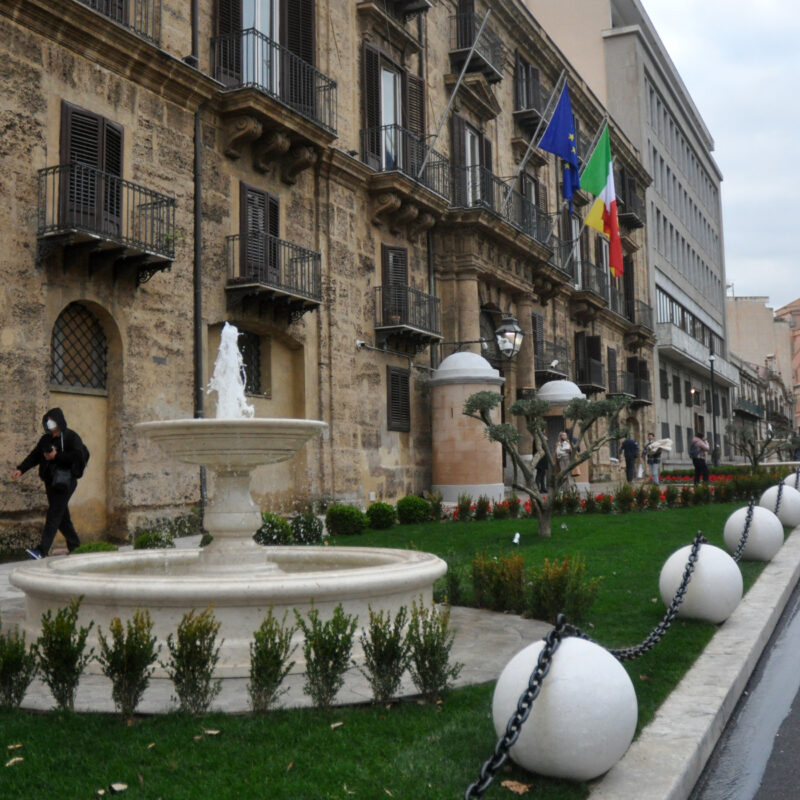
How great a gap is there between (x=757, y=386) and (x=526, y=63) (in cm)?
5796

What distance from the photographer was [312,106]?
18.7m

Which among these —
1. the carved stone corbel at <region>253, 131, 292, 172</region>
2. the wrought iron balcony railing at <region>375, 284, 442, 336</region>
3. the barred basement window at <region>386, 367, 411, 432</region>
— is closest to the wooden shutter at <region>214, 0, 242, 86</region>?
the carved stone corbel at <region>253, 131, 292, 172</region>

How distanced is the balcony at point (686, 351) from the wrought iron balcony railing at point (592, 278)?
312 inches

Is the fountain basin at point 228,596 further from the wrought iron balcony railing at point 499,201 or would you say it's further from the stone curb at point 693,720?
the wrought iron balcony railing at point 499,201

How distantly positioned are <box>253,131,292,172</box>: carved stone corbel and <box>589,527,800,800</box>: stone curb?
12733mm

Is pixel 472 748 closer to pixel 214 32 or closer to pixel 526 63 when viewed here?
pixel 214 32

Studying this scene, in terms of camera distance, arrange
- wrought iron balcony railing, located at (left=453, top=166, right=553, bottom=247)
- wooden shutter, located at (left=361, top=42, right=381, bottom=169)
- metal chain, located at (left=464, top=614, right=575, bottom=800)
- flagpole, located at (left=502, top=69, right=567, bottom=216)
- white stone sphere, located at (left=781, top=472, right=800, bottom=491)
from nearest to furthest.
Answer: metal chain, located at (left=464, top=614, right=575, bottom=800) → white stone sphere, located at (left=781, top=472, right=800, bottom=491) → wooden shutter, located at (left=361, top=42, right=381, bottom=169) → wrought iron balcony railing, located at (left=453, top=166, right=553, bottom=247) → flagpole, located at (left=502, top=69, right=567, bottom=216)

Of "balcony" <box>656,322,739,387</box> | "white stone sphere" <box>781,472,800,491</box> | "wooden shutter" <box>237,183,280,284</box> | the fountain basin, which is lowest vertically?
the fountain basin

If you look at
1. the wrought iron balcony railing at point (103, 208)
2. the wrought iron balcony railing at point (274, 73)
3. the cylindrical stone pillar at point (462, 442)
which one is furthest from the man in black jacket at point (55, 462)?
the cylindrical stone pillar at point (462, 442)

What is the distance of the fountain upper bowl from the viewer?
724cm

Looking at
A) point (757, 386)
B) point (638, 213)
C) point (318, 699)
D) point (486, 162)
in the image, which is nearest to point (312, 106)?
point (486, 162)

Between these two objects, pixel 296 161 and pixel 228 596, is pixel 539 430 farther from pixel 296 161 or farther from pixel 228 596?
pixel 228 596

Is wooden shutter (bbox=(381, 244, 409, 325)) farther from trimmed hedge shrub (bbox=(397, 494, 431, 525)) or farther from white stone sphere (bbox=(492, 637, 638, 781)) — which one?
white stone sphere (bbox=(492, 637, 638, 781))

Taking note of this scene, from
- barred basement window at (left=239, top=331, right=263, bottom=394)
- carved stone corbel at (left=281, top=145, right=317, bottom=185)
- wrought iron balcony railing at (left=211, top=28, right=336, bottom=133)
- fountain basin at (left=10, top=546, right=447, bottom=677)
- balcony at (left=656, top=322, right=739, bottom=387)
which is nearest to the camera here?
fountain basin at (left=10, top=546, right=447, bottom=677)
